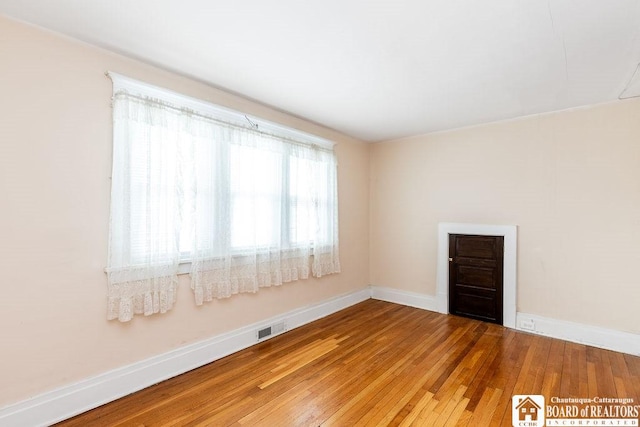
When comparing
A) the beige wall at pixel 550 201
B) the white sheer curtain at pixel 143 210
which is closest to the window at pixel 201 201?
the white sheer curtain at pixel 143 210

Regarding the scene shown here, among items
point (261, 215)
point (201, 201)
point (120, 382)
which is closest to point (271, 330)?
point (261, 215)

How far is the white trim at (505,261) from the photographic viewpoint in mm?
3715

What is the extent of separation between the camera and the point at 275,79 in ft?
8.93

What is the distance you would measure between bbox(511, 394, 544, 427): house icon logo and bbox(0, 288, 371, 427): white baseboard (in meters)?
2.33

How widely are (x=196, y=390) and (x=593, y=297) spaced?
410cm

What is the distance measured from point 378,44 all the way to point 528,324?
142 inches

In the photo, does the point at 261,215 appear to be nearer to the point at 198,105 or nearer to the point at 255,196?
the point at 255,196

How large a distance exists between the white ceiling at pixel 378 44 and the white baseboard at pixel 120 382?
2.46 meters

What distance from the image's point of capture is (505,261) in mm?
3768

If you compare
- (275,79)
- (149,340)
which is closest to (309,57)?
(275,79)

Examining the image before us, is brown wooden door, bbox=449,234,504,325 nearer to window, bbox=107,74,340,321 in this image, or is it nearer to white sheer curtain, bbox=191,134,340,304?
white sheer curtain, bbox=191,134,340,304

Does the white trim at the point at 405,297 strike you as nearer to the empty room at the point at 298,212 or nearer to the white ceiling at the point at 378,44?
the empty room at the point at 298,212

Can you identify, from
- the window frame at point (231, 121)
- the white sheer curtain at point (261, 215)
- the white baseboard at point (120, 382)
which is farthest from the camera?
the white sheer curtain at point (261, 215)

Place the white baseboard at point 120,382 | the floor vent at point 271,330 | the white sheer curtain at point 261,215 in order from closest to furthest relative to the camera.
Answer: the white baseboard at point 120,382
the white sheer curtain at point 261,215
the floor vent at point 271,330
